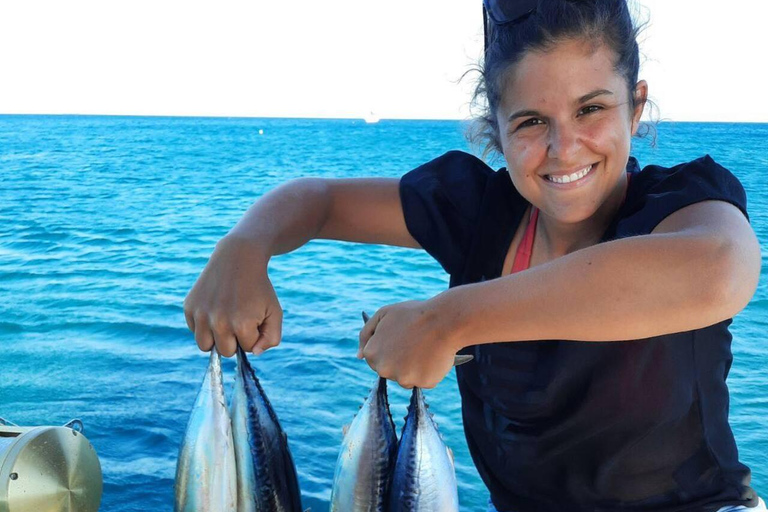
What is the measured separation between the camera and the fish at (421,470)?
1.67 m

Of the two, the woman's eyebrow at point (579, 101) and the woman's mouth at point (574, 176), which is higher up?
the woman's eyebrow at point (579, 101)

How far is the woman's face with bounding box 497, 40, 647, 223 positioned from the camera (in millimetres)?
1719

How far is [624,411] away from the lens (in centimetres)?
178

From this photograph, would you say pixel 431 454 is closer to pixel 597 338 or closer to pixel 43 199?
pixel 597 338

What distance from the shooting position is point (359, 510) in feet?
5.51

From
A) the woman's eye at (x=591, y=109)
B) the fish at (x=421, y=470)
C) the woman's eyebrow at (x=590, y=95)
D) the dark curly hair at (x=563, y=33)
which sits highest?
the dark curly hair at (x=563, y=33)

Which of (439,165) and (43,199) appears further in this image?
(43,199)

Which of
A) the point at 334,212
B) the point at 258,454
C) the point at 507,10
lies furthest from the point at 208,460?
the point at 507,10

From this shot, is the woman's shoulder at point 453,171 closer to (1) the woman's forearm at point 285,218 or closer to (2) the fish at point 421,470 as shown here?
(1) the woman's forearm at point 285,218

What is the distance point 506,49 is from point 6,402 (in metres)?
6.08

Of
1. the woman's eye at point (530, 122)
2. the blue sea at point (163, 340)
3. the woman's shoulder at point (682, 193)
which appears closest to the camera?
the woman's shoulder at point (682, 193)

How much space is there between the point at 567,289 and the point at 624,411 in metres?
0.61

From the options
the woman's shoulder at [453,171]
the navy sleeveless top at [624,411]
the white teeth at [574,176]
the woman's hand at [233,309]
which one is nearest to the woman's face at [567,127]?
the white teeth at [574,176]

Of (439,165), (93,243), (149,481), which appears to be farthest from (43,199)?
(439,165)
